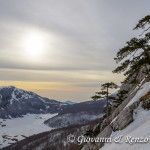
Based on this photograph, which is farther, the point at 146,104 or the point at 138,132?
the point at 146,104

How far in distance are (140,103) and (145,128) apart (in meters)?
5.95

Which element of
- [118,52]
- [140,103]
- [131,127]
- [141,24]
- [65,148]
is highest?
[141,24]

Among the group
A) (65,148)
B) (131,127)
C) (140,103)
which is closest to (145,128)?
(131,127)

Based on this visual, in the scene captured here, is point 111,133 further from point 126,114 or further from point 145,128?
point 145,128

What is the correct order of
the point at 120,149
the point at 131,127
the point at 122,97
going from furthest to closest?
the point at 122,97 → the point at 131,127 → the point at 120,149

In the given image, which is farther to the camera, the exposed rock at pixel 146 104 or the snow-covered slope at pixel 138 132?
the exposed rock at pixel 146 104

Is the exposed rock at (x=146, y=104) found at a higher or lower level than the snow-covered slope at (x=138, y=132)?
higher

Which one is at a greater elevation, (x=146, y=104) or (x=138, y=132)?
(x=146, y=104)

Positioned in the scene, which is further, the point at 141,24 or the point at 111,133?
the point at 111,133

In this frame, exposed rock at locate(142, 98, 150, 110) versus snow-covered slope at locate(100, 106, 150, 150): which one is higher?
exposed rock at locate(142, 98, 150, 110)

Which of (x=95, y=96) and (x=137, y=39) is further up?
(x=137, y=39)

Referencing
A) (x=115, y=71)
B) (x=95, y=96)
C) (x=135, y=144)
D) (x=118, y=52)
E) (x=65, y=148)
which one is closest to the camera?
(x=135, y=144)

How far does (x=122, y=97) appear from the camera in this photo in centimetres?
4088

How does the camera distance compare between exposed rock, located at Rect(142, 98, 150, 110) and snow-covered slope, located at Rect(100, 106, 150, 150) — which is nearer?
snow-covered slope, located at Rect(100, 106, 150, 150)
